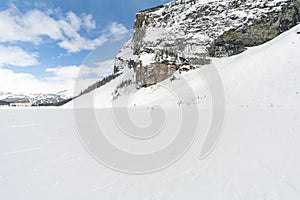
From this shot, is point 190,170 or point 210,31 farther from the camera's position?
point 210,31

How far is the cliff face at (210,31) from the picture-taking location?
41781mm

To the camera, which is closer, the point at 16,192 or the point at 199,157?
the point at 16,192

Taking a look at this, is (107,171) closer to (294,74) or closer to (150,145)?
(150,145)

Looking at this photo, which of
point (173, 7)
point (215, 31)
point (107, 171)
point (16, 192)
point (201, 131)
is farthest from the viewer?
point (173, 7)

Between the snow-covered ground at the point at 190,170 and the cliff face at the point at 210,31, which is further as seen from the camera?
the cliff face at the point at 210,31

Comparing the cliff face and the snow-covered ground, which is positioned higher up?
the cliff face

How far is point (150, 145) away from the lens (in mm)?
7715

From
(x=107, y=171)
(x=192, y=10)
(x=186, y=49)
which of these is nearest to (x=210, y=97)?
(x=107, y=171)

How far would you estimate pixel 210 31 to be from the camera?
5188 centimetres

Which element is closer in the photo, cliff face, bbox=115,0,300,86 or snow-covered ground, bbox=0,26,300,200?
snow-covered ground, bbox=0,26,300,200

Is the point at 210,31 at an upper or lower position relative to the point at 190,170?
upper

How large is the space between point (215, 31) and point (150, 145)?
163ft

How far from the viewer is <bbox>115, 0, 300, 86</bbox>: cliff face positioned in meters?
41.8

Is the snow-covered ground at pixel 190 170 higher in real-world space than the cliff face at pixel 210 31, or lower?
lower
